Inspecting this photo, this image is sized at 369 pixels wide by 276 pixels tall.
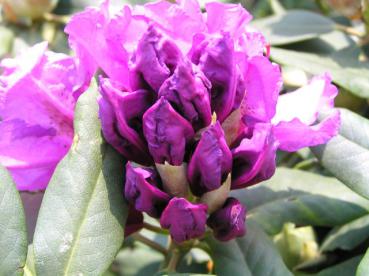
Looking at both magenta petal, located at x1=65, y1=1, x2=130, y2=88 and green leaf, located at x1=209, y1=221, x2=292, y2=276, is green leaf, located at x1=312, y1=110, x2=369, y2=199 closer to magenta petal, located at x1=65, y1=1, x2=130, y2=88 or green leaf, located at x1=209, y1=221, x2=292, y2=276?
green leaf, located at x1=209, y1=221, x2=292, y2=276

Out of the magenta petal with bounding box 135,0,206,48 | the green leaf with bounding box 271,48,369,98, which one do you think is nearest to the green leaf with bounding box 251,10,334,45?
the green leaf with bounding box 271,48,369,98

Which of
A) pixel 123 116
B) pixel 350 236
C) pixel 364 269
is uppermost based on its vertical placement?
pixel 123 116

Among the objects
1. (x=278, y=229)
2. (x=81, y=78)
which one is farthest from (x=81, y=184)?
(x=278, y=229)

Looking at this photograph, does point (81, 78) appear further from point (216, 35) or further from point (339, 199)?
point (339, 199)

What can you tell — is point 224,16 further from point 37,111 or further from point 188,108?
point 37,111

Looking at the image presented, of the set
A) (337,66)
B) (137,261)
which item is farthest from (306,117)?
(137,261)
